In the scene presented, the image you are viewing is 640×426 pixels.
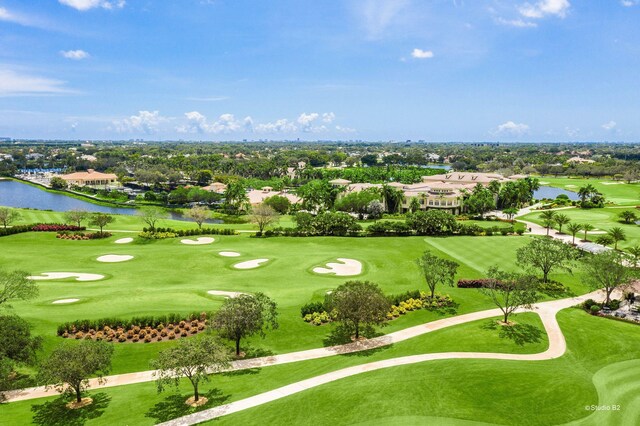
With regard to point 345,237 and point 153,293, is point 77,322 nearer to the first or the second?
point 153,293

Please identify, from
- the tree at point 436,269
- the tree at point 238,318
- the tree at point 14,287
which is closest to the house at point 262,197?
the tree at point 436,269

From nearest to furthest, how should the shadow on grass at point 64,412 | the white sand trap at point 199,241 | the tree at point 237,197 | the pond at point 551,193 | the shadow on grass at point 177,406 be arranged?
1. the shadow on grass at point 64,412
2. the shadow on grass at point 177,406
3. the white sand trap at point 199,241
4. the tree at point 237,197
5. the pond at point 551,193

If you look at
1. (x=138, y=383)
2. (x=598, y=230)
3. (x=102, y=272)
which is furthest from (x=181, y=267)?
(x=598, y=230)

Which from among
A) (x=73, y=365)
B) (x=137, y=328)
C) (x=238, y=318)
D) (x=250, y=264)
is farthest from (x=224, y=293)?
(x=73, y=365)

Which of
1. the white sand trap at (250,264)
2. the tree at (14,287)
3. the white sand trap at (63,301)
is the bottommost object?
the white sand trap at (250,264)

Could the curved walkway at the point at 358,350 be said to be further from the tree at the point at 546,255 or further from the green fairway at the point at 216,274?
the tree at the point at 546,255

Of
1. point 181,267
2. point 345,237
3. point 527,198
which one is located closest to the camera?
point 181,267
